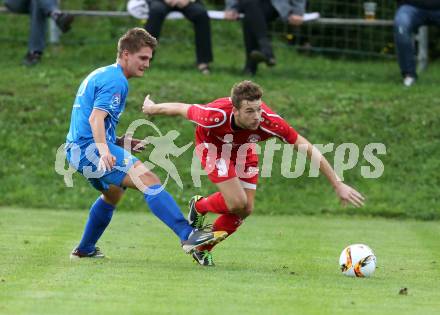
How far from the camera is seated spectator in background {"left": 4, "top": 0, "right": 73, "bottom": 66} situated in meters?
18.1

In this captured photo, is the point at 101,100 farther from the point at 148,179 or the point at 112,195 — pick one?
the point at 112,195

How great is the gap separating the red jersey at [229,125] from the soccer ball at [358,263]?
113 centimetres

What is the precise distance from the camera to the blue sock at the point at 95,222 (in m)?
9.82

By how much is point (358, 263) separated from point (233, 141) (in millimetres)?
1683

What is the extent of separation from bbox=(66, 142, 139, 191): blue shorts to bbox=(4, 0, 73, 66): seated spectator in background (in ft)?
29.5

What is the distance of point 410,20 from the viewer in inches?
708

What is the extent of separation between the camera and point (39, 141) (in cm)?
1680

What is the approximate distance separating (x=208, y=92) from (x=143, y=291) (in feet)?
34.2

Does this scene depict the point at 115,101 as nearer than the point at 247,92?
No

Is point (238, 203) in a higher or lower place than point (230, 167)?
lower
